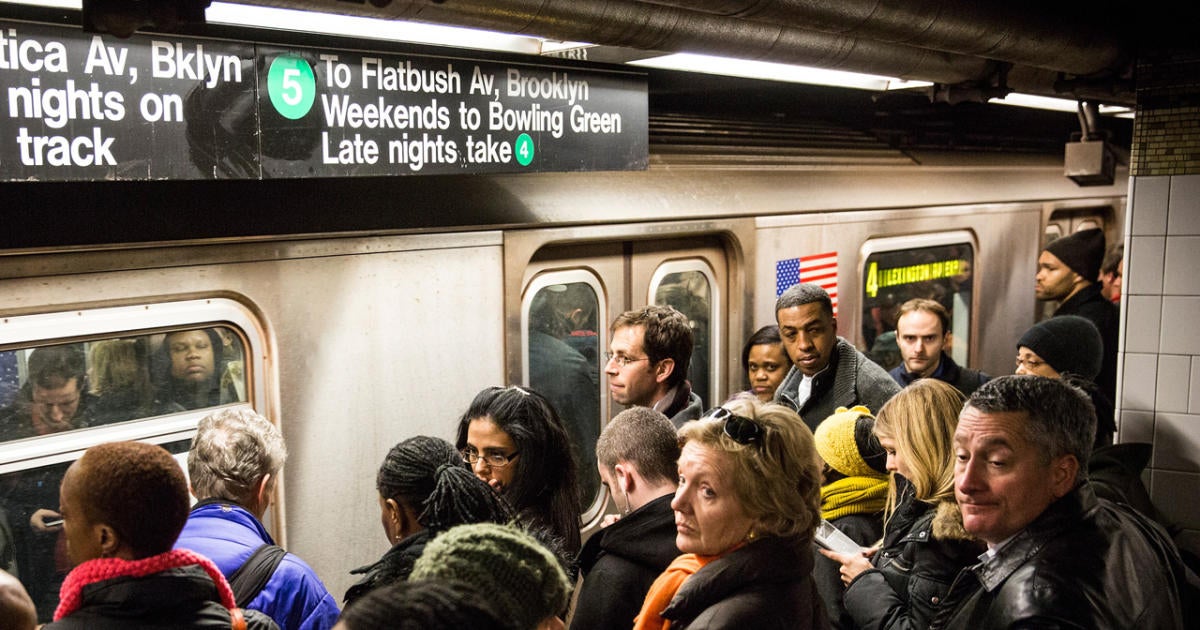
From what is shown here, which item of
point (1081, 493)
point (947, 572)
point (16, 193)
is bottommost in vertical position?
point (947, 572)

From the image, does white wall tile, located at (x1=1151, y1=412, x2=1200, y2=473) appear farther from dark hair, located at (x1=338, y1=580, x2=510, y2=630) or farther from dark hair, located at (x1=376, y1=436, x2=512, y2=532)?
dark hair, located at (x1=338, y1=580, x2=510, y2=630)

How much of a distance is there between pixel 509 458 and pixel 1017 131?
6.17 m

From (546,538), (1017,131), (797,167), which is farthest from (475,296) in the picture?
(1017,131)

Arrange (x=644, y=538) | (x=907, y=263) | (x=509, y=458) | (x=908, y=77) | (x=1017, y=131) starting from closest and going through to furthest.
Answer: (x=644, y=538) < (x=509, y=458) < (x=908, y=77) < (x=907, y=263) < (x=1017, y=131)

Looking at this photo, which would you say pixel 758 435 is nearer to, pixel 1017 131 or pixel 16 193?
pixel 16 193

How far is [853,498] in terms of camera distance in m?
3.04

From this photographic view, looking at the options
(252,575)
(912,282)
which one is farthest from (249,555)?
(912,282)

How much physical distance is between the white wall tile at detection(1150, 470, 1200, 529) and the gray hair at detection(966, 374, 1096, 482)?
230cm

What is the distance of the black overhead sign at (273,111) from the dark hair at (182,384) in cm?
58

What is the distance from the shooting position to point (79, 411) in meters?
2.72

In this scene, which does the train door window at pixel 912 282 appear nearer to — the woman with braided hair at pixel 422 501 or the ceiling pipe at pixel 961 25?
the ceiling pipe at pixel 961 25

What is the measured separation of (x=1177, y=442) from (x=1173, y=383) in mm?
243

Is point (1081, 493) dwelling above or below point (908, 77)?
below

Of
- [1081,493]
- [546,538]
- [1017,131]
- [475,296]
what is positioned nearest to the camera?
[1081,493]
